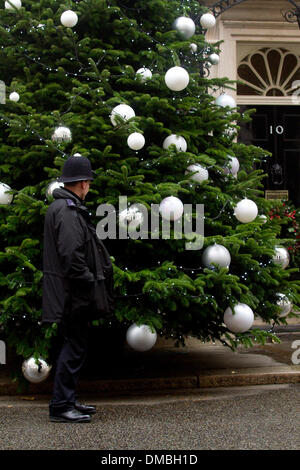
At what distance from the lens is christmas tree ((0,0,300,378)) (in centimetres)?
550

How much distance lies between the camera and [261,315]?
20.4ft

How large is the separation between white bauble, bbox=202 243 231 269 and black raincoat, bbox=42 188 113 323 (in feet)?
3.44

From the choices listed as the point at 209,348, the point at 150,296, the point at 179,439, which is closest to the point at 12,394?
the point at 150,296

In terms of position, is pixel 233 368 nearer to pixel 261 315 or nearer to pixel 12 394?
pixel 261 315

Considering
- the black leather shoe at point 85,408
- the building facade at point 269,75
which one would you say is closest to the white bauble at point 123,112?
the black leather shoe at point 85,408

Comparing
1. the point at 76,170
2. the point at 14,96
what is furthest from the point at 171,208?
the point at 14,96

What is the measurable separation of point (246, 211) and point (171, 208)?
776 mm

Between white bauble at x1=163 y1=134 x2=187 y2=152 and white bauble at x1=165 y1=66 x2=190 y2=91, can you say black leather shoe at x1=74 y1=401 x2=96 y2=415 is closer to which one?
white bauble at x1=163 y1=134 x2=187 y2=152

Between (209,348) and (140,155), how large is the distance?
3.01 meters

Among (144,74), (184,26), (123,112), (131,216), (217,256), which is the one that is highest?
(184,26)

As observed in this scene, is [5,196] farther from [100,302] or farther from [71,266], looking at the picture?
[100,302]

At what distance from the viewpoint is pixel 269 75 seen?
35.4 feet

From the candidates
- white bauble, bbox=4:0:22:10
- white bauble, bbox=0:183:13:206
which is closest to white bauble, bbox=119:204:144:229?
white bauble, bbox=0:183:13:206

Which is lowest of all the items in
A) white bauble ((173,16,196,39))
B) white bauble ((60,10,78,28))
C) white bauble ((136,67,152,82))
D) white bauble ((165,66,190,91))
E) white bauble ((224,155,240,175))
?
white bauble ((224,155,240,175))
